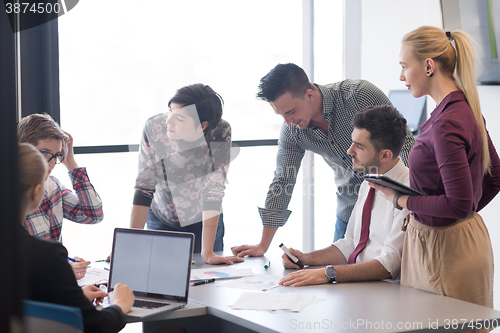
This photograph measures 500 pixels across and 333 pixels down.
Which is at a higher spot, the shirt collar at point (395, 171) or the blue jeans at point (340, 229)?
the shirt collar at point (395, 171)

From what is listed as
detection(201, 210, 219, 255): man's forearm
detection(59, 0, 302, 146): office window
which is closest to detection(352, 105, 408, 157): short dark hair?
detection(201, 210, 219, 255): man's forearm

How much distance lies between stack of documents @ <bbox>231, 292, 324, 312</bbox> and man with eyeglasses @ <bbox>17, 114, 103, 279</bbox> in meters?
0.65

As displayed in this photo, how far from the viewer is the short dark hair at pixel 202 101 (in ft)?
7.02

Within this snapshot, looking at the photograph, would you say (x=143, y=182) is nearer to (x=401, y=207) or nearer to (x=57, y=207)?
(x=57, y=207)

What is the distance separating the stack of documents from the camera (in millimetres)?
1409

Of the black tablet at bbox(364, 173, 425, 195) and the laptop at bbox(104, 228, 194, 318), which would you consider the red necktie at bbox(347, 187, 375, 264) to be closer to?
the black tablet at bbox(364, 173, 425, 195)

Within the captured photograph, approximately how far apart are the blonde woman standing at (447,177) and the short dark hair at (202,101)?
0.90m

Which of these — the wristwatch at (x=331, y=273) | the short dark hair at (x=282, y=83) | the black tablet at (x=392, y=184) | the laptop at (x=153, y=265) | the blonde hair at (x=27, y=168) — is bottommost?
the wristwatch at (x=331, y=273)

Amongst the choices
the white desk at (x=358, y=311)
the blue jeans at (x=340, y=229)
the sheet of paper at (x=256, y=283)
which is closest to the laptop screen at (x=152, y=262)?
the white desk at (x=358, y=311)

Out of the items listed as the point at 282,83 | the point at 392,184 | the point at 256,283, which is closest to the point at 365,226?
the point at 392,184

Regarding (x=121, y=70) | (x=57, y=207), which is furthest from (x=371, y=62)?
(x=57, y=207)

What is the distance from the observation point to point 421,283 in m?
1.59

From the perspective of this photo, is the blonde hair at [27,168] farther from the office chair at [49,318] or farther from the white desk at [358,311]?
the white desk at [358,311]

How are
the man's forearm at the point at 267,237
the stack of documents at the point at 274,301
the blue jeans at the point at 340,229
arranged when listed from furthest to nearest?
the blue jeans at the point at 340,229, the man's forearm at the point at 267,237, the stack of documents at the point at 274,301
